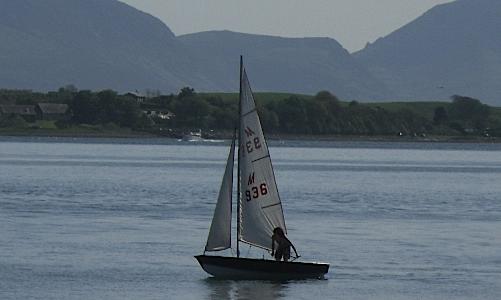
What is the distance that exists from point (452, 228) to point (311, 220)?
21.2ft

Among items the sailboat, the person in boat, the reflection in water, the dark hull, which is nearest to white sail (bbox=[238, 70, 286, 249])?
the sailboat

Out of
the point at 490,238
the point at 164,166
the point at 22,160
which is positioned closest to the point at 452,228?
the point at 490,238

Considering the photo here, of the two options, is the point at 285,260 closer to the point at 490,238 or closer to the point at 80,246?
the point at 80,246

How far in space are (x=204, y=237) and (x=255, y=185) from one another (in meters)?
12.9

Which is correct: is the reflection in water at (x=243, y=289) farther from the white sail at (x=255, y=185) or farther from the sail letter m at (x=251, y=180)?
the sail letter m at (x=251, y=180)

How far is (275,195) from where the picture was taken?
46656 mm

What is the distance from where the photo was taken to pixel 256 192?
46688 millimetres

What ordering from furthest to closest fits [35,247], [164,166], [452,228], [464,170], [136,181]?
[464,170], [164,166], [136,181], [452,228], [35,247]

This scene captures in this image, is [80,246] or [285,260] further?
[80,246]

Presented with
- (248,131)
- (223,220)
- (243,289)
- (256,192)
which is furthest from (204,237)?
(243,289)

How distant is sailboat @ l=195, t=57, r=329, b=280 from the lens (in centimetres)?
4619

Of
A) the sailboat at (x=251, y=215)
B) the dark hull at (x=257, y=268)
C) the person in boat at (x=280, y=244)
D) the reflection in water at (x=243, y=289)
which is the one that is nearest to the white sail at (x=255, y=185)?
the sailboat at (x=251, y=215)

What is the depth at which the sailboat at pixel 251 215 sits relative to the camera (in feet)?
152

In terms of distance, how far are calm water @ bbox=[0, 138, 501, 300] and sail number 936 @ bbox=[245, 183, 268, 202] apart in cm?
261
